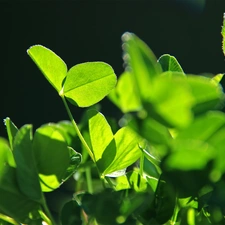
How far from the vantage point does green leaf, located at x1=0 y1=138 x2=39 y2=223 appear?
0.55ft

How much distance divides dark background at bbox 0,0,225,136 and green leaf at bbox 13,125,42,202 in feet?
7.43

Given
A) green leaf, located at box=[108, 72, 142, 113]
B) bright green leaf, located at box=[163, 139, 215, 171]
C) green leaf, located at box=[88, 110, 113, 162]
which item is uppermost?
green leaf, located at box=[108, 72, 142, 113]

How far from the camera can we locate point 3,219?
0.19 meters

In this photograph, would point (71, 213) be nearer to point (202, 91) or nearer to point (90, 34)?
point (202, 91)

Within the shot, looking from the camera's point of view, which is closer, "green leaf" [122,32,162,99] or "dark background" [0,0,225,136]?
"green leaf" [122,32,162,99]

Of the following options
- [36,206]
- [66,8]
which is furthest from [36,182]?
[66,8]

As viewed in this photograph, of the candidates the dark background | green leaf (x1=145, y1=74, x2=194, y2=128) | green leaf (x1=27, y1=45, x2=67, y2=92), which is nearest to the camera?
green leaf (x1=145, y1=74, x2=194, y2=128)

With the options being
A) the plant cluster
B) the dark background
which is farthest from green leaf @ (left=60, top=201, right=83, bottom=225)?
the dark background

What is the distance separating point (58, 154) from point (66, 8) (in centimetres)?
258

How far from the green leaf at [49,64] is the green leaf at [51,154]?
0.04 metres

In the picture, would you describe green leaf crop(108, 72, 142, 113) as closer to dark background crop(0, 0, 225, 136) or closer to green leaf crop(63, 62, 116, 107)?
green leaf crop(63, 62, 116, 107)

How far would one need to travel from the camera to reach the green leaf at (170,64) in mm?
205

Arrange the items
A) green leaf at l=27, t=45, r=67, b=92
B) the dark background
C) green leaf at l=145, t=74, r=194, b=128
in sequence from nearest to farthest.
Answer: green leaf at l=145, t=74, r=194, b=128, green leaf at l=27, t=45, r=67, b=92, the dark background

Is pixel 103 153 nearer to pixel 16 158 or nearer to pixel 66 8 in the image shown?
pixel 16 158
